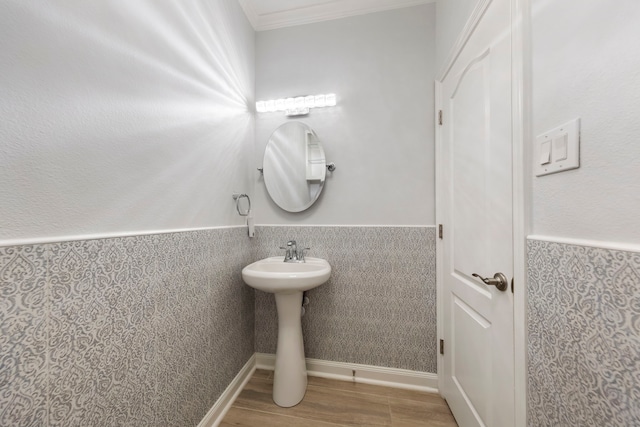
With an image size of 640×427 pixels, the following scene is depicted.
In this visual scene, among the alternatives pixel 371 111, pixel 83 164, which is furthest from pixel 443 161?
pixel 83 164

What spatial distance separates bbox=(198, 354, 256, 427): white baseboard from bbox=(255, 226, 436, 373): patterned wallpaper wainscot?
0.67 ft

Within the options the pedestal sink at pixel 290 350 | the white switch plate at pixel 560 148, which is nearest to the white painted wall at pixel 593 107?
the white switch plate at pixel 560 148

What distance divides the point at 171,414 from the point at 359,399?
40.3 inches

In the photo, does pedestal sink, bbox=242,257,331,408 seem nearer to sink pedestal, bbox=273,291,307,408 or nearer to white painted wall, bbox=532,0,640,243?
sink pedestal, bbox=273,291,307,408

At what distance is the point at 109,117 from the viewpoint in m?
0.76

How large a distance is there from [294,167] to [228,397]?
149cm

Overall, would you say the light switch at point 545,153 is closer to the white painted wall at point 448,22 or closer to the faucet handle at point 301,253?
the white painted wall at point 448,22

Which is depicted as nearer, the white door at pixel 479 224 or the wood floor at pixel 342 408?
the white door at pixel 479 224

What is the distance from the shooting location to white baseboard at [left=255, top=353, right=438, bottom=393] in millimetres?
1544

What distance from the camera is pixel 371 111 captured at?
1631 millimetres

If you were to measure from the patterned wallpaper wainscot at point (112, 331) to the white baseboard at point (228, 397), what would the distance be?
4cm

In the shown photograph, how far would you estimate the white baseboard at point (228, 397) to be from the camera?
4.03 feet

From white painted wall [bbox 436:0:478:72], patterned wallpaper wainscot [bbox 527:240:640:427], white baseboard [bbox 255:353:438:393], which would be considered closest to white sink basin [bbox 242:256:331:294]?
white baseboard [bbox 255:353:438:393]

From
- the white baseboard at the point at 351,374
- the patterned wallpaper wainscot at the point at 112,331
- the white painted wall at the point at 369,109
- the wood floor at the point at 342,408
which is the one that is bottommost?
the wood floor at the point at 342,408
